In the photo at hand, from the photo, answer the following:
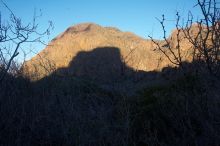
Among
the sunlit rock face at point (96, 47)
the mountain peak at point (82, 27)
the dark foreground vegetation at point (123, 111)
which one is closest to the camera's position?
the dark foreground vegetation at point (123, 111)

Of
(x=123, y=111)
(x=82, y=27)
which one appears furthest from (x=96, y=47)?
(x=123, y=111)

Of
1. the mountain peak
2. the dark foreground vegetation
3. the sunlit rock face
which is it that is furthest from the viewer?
the mountain peak

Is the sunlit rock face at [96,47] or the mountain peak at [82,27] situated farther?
the mountain peak at [82,27]

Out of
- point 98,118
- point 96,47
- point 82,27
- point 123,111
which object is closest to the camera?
point 123,111

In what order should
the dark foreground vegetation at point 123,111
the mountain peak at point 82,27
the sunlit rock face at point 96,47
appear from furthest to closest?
Answer: the mountain peak at point 82,27, the sunlit rock face at point 96,47, the dark foreground vegetation at point 123,111

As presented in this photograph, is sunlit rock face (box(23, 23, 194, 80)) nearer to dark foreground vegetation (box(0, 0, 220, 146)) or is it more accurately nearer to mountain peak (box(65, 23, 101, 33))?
mountain peak (box(65, 23, 101, 33))

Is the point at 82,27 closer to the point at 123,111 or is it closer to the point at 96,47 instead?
the point at 96,47

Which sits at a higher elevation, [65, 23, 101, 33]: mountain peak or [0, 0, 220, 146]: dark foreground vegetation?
[65, 23, 101, 33]: mountain peak

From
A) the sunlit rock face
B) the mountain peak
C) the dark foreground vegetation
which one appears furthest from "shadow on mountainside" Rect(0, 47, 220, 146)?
the mountain peak

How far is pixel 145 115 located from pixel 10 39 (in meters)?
4.29

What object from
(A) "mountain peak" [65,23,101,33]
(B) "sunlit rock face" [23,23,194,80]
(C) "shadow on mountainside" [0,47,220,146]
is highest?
(A) "mountain peak" [65,23,101,33]

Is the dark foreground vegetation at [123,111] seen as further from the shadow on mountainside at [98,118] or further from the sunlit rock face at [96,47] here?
the sunlit rock face at [96,47]

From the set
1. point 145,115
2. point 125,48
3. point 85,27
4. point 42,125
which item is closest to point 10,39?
point 42,125

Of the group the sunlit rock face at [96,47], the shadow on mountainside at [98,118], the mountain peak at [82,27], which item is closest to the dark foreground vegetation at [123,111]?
the shadow on mountainside at [98,118]
